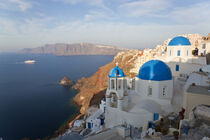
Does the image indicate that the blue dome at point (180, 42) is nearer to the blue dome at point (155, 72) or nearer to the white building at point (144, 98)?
the white building at point (144, 98)

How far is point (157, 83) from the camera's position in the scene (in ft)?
44.1

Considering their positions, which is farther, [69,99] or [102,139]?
[69,99]

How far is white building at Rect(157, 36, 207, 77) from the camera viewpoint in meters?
19.4

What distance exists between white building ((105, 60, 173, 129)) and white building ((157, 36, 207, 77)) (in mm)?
7133

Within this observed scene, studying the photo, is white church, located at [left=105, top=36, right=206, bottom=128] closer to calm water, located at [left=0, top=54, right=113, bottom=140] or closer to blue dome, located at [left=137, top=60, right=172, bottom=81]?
blue dome, located at [left=137, top=60, right=172, bottom=81]

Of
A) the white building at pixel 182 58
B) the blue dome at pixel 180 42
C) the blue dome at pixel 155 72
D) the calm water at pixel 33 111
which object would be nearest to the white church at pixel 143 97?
the blue dome at pixel 155 72

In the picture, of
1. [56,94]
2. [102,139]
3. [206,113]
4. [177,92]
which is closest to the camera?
[206,113]

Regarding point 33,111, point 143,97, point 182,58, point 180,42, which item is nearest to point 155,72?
point 143,97

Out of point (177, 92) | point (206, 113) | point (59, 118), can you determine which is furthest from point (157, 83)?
point (59, 118)

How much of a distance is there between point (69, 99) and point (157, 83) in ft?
118

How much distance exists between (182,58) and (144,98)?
32.1ft

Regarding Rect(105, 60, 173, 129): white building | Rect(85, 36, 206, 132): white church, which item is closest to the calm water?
Rect(85, 36, 206, 132): white church

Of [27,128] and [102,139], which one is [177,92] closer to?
[102,139]

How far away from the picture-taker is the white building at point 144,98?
12.5 metres
